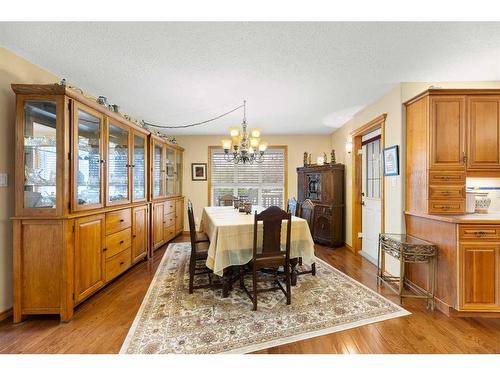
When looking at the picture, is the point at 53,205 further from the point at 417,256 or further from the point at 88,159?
the point at 417,256

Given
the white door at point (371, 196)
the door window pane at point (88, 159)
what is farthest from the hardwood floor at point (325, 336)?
the white door at point (371, 196)

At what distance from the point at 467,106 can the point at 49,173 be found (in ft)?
13.5

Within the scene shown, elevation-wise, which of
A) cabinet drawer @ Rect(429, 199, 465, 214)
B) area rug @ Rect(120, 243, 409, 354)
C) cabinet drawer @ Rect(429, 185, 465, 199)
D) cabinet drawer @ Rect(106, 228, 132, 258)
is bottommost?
area rug @ Rect(120, 243, 409, 354)

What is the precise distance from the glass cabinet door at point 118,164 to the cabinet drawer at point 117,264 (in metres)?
0.69

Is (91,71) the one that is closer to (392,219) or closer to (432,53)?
(432,53)

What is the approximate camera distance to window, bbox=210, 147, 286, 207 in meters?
5.73

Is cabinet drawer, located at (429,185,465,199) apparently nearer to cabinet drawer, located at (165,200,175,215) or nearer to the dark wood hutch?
the dark wood hutch

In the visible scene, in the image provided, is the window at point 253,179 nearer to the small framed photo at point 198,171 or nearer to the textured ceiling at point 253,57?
the small framed photo at point 198,171

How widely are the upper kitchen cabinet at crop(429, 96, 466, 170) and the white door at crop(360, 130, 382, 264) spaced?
45.9 inches

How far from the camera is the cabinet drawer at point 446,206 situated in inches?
94.4

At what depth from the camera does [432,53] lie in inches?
84.5

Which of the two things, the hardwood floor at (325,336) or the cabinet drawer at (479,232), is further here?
the cabinet drawer at (479,232)

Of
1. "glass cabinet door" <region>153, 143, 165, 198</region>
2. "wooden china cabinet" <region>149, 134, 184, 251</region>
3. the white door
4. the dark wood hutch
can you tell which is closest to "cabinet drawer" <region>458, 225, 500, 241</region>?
the white door

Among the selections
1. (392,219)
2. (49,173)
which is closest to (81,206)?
(49,173)
